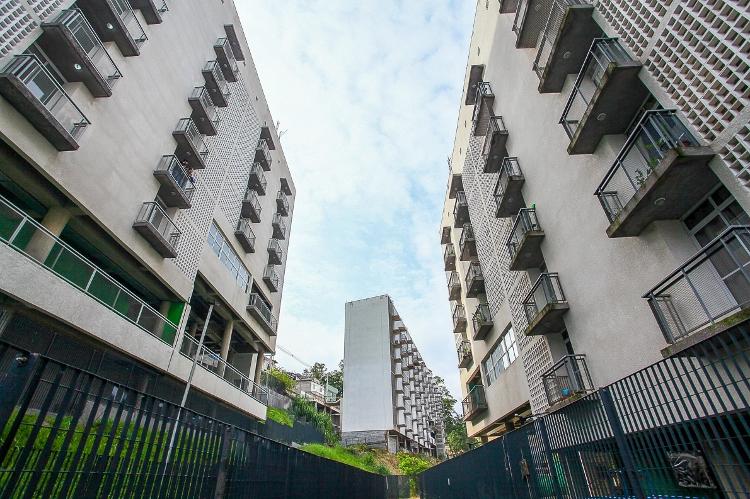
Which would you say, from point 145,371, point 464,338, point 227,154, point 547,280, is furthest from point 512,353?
point 227,154

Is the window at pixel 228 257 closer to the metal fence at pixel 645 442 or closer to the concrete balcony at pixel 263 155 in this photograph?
the concrete balcony at pixel 263 155

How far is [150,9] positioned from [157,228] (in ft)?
32.4

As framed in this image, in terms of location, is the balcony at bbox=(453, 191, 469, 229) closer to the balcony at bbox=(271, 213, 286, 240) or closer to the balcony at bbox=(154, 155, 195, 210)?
the balcony at bbox=(271, 213, 286, 240)

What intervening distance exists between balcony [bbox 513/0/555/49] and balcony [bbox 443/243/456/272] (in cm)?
1755

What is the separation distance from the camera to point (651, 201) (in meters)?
7.87

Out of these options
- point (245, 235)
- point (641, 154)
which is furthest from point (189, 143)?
point (641, 154)

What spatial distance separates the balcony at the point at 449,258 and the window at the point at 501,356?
31.3 ft

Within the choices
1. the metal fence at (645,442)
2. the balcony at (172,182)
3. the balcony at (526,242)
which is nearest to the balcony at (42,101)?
the balcony at (172,182)

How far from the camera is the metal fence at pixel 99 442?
2.63m

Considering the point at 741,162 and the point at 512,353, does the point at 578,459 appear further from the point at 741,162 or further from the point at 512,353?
the point at 512,353

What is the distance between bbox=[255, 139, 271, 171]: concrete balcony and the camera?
2802cm

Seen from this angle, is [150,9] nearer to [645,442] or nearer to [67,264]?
[67,264]

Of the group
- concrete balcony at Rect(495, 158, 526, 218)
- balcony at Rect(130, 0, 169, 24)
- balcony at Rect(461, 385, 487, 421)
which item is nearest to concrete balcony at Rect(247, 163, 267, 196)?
balcony at Rect(130, 0, 169, 24)

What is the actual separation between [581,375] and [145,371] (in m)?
15.6
